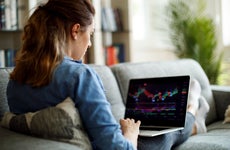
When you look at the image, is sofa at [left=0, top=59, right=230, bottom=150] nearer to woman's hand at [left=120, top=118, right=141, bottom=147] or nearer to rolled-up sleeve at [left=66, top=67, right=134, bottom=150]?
rolled-up sleeve at [left=66, top=67, right=134, bottom=150]

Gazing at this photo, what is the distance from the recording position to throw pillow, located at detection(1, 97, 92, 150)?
A: 133cm

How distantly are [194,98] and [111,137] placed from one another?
1.11 m

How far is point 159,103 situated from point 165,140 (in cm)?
24

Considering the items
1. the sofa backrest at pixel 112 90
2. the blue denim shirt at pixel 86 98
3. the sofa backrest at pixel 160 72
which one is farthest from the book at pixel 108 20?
the blue denim shirt at pixel 86 98

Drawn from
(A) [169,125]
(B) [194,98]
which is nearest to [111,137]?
(A) [169,125]

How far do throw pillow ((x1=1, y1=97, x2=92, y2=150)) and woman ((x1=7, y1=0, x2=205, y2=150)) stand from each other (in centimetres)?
3

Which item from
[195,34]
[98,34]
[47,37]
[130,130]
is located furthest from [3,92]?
[195,34]

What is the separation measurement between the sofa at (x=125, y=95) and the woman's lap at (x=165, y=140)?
0.05 metres

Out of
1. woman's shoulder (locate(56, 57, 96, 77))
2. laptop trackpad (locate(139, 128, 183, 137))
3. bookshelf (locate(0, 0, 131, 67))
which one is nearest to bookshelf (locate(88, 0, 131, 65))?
bookshelf (locate(0, 0, 131, 67))

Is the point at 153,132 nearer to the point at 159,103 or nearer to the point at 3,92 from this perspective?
the point at 159,103

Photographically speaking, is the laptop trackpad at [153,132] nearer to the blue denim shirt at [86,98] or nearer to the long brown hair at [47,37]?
the blue denim shirt at [86,98]

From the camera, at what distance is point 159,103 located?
1.95 metres

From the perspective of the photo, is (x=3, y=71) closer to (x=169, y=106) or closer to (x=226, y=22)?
(x=169, y=106)

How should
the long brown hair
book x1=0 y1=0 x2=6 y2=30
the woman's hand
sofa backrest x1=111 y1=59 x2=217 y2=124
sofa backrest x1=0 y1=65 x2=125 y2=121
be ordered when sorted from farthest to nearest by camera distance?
book x1=0 y1=0 x2=6 y2=30 < sofa backrest x1=111 y1=59 x2=217 y2=124 < sofa backrest x1=0 y1=65 x2=125 y2=121 < the woman's hand < the long brown hair
